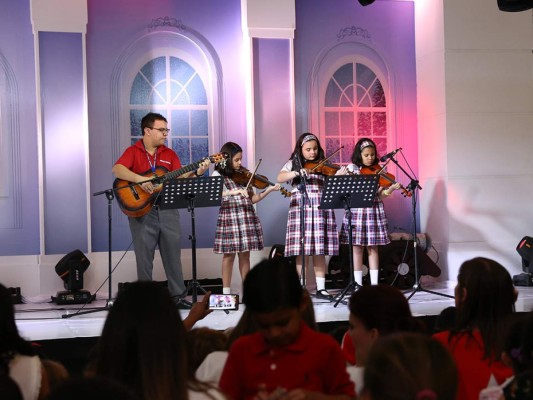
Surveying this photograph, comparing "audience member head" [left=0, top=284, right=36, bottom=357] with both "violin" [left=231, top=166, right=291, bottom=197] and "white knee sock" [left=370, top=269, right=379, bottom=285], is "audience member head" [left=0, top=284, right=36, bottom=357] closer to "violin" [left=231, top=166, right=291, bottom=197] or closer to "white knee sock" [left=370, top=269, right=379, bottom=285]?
"violin" [left=231, top=166, right=291, bottom=197]

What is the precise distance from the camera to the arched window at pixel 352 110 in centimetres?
Result: 914

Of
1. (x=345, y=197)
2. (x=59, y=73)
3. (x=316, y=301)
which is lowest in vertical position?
(x=316, y=301)

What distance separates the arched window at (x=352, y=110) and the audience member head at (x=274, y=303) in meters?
6.62

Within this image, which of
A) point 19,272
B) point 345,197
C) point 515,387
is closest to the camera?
point 515,387

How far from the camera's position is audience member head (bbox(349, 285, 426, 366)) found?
2.92 meters

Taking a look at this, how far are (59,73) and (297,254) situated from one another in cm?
300

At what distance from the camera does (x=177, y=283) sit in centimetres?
738

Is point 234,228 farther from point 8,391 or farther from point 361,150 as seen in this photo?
point 8,391

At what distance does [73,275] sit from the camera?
25.6 feet

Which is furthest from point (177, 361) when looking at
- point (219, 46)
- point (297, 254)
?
point (219, 46)

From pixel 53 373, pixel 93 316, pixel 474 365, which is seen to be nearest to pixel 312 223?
pixel 93 316

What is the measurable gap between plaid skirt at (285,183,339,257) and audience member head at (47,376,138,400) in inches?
254

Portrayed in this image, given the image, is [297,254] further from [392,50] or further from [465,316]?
[465,316]

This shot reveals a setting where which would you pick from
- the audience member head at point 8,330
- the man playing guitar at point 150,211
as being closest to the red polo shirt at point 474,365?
the audience member head at point 8,330
